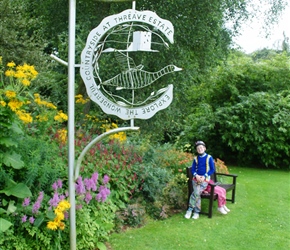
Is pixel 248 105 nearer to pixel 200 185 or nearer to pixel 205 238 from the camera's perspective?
pixel 200 185

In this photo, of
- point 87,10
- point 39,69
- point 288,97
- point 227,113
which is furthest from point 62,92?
point 288,97

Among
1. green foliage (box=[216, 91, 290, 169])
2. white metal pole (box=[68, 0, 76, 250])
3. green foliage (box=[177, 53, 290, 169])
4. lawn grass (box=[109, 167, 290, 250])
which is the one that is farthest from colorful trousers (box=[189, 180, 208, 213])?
green foliage (box=[216, 91, 290, 169])

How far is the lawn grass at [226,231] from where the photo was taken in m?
4.75

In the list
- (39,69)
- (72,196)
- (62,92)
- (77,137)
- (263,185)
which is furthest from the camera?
(62,92)

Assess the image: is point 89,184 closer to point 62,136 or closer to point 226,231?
point 62,136

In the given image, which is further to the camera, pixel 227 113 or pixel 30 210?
pixel 227 113

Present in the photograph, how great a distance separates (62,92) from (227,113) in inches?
192

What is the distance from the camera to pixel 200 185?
19.2 ft

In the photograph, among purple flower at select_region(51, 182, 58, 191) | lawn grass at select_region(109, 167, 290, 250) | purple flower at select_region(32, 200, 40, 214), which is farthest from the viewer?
lawn grass at select_region(109, 167, 290, 250)

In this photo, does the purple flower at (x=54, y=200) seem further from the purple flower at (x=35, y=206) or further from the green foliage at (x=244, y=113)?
the green foliage at (x=244, y=113)

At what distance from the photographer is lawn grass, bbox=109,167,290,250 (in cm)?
475

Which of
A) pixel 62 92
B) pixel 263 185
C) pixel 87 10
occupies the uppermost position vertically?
pixel 87 10

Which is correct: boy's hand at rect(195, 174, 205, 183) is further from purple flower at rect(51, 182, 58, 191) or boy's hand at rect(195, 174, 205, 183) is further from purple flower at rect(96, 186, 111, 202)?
purple flower at rect(51, 182, 58, 191)

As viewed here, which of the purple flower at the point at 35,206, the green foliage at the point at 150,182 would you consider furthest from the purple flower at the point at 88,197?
the green foliage at the point at 150,182
